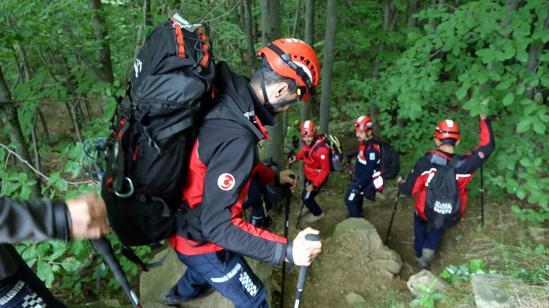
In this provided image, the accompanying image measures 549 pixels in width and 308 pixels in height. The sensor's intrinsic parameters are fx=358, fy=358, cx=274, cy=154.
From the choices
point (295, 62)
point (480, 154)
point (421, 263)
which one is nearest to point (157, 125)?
point (295, 62)

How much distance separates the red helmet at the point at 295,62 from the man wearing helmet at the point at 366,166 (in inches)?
186

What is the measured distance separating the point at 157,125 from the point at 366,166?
6.08m

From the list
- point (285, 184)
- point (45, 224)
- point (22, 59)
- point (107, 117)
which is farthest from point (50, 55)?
point (45, 224)

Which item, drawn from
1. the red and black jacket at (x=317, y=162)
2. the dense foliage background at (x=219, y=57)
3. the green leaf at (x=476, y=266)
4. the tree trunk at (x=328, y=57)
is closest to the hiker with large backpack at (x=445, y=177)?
the dense foliage background at (x=219, y=57)

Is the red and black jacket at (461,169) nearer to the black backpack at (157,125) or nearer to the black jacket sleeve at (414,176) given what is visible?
the black jacket sleeve at (414,176)

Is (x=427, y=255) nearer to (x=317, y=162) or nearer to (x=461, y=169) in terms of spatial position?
(x=461, y=169)

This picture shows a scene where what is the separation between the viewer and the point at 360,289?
527cm

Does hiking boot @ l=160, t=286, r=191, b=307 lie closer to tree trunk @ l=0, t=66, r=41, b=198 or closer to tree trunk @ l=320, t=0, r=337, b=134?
tree trunk @ l=0, t=66, r=41, b=198

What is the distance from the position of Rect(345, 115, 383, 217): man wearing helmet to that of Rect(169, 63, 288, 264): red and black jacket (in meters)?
5.29

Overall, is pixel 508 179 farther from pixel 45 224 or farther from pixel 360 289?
pixel 45 224

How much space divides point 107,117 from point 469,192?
7.60 m

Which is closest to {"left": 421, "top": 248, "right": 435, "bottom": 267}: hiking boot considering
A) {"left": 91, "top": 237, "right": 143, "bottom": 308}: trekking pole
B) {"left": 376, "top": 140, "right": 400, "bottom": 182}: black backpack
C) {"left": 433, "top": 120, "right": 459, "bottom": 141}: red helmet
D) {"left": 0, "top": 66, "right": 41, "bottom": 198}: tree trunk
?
{"left": 376, "top": 140, "right": 400, "bottom": 182}: black backpack

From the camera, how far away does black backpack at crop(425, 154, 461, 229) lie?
5.64 meters

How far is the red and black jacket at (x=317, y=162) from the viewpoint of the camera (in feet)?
26.8
